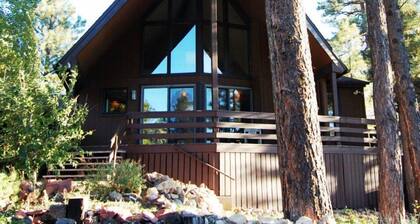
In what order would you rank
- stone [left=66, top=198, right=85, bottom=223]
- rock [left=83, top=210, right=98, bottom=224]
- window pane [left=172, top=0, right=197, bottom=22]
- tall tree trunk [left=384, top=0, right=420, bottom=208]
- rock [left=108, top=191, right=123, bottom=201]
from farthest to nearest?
window pane [left=172, top=0, right=197, bottom=22] → tall tree trunk [left=384, top=0, right=420, bottom=208] → rock [left=108, top=191, right=123, bottom=201] → rock [left=83, top=210, right=98, bottom=224] → stone [left=66, top=198, right=85, bottom=223]

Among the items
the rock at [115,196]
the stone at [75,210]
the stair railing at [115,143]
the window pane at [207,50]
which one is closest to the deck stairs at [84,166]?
the stair railing at [115,143]

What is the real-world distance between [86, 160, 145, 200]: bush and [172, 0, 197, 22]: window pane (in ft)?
21.4

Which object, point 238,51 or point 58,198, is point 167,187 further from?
point 238,51

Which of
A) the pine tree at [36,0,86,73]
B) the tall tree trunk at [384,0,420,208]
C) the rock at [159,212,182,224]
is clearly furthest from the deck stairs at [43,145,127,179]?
the pine tree at [36,0,86,73]

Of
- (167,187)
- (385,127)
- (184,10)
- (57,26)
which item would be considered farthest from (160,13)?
(57,26)

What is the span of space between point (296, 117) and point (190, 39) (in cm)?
863

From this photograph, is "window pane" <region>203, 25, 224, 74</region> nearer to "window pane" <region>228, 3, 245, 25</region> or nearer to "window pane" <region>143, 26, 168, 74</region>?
"window pane" <region>228, 3, 245, 25</region>

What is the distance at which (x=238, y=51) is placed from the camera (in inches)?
506

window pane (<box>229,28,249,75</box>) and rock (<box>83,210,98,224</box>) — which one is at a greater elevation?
window pane (<box>229,28,249,75</box>)

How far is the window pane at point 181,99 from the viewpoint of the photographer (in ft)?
40.0

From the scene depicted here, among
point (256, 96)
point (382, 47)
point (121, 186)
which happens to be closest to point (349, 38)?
point (256, 96)

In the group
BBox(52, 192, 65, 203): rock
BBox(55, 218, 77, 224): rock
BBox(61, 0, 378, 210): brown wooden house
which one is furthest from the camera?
BBox(61, 0, 378, 210): brown wooden house

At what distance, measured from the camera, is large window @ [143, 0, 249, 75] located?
12219 mm

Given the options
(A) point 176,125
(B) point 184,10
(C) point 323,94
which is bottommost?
(A) point 176,125
